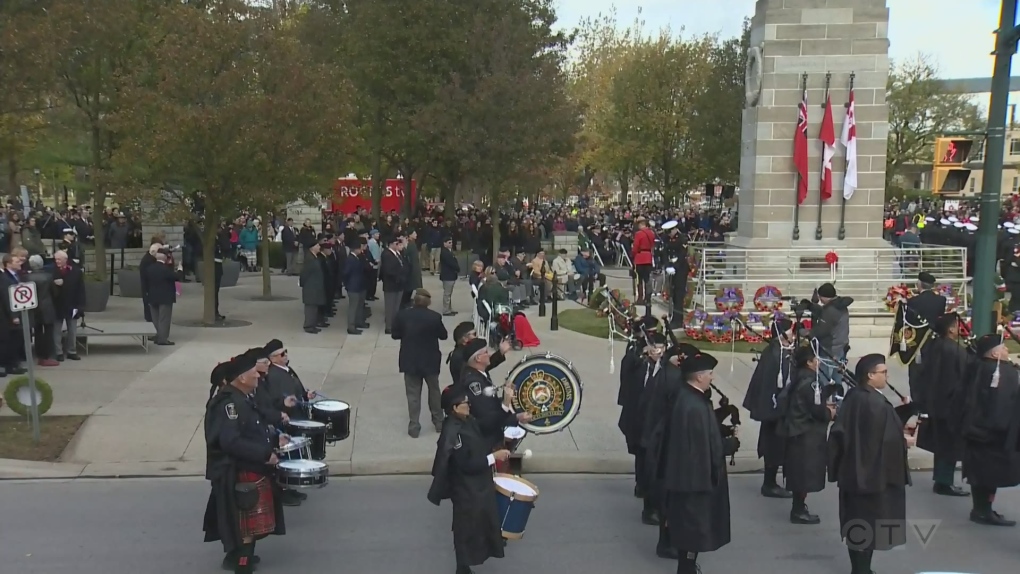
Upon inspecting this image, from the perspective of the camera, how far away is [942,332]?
29.6 ft

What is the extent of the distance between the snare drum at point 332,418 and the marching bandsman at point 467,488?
2.11 metres

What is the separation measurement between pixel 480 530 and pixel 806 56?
542 inches

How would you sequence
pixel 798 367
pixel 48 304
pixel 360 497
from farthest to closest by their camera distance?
pixel 48 304
pixel 360 497
pixel 798 367

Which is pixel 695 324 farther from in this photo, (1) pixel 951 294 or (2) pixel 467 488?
(2) pixel 467 488

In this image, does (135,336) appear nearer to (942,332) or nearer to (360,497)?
(360,497)

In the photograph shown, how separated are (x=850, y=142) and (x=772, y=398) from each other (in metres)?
10.4

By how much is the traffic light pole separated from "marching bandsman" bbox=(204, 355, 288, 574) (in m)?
8.28

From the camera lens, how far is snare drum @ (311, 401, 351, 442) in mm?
8438

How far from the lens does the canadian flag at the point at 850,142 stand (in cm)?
1733

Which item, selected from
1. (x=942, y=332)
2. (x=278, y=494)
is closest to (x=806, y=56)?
(x=942, y=332)

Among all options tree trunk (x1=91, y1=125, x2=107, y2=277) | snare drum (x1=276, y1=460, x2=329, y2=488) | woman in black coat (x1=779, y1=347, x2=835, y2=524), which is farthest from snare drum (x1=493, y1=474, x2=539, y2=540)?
tree trunk (x1=91, y1=125, x2=107, y2=277)

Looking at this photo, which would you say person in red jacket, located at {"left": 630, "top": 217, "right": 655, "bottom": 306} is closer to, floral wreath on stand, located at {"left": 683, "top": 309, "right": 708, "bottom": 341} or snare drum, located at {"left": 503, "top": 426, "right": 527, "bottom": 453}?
floral wreath on stand, located at {"left": 683, "top": 309, "right": 708, "bottom": 341}

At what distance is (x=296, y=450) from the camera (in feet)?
24.5

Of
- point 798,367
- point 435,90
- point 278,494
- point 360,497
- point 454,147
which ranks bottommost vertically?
point 360,497
